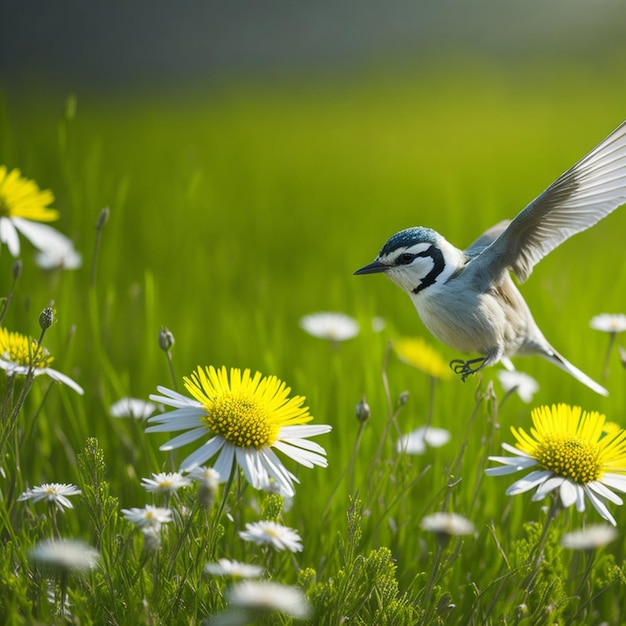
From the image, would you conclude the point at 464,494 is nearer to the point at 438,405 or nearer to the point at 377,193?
the point at 438,405

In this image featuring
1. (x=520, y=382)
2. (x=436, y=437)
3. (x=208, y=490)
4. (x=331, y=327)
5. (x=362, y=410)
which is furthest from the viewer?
(x=331, y=327)

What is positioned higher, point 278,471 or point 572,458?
point 572,458

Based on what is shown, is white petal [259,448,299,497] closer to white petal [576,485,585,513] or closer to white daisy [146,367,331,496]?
white daisy [146,367,331,496]

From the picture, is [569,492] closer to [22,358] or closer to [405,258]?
[405,258]

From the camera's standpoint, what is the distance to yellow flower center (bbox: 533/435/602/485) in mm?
1438

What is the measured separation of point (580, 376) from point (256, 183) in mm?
3983

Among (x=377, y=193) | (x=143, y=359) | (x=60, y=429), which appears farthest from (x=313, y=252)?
(x=60, y=429)

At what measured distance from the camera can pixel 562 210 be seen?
1970 millimetres

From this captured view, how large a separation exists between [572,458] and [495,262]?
0.60 m

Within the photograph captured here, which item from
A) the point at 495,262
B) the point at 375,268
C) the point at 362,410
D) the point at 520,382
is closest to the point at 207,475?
the point at 362,410

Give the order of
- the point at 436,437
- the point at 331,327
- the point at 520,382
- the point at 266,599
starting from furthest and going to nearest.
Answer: the point at 331,327 < the point at 520,382 < the point at 436,437 < the point at 266,599

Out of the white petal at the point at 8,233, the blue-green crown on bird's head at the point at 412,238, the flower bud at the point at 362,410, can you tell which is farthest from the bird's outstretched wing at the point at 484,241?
the white petal at the point at 8,233

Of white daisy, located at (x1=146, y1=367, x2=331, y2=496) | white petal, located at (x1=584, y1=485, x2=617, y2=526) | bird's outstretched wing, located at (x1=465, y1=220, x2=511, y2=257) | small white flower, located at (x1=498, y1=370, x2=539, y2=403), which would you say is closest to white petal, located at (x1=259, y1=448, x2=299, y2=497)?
white daisy, located at (x1=146, y1=367, x2=331, y2=496)

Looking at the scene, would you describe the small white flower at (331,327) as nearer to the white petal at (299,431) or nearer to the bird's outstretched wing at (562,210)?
the bird's outstretched wing at (562,210)
